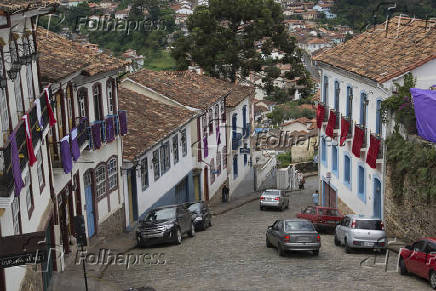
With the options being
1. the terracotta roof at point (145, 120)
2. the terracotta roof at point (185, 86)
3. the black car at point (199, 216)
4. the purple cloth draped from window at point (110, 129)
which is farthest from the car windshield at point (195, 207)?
the terracotta roof at point (185, 86)

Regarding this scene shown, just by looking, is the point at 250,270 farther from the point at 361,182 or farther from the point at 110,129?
the point at 361,182

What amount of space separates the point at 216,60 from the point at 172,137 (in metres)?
20.8

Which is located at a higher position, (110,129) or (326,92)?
(110,129)

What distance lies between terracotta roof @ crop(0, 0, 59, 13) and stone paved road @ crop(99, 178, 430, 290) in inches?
320

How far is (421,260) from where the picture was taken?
59.4 ft

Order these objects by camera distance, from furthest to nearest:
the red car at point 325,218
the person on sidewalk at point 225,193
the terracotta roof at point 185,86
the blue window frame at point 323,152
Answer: the person on sidewalk at point 225,193, the blue window frame at point 323,152, the terracotta roof at point 185,86, the red car at point 325,218

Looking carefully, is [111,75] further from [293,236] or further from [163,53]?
[163,53]

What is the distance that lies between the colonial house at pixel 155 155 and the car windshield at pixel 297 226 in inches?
306

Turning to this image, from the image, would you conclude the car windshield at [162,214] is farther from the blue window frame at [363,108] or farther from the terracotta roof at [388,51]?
the blue window frame at [363,108]

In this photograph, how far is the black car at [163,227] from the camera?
24.4 metres

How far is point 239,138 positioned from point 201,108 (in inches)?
500

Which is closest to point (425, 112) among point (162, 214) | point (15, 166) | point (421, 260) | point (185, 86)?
point (421, 260)

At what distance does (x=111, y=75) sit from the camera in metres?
26.1

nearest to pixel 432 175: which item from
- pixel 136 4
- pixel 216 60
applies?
pixel 216 60
